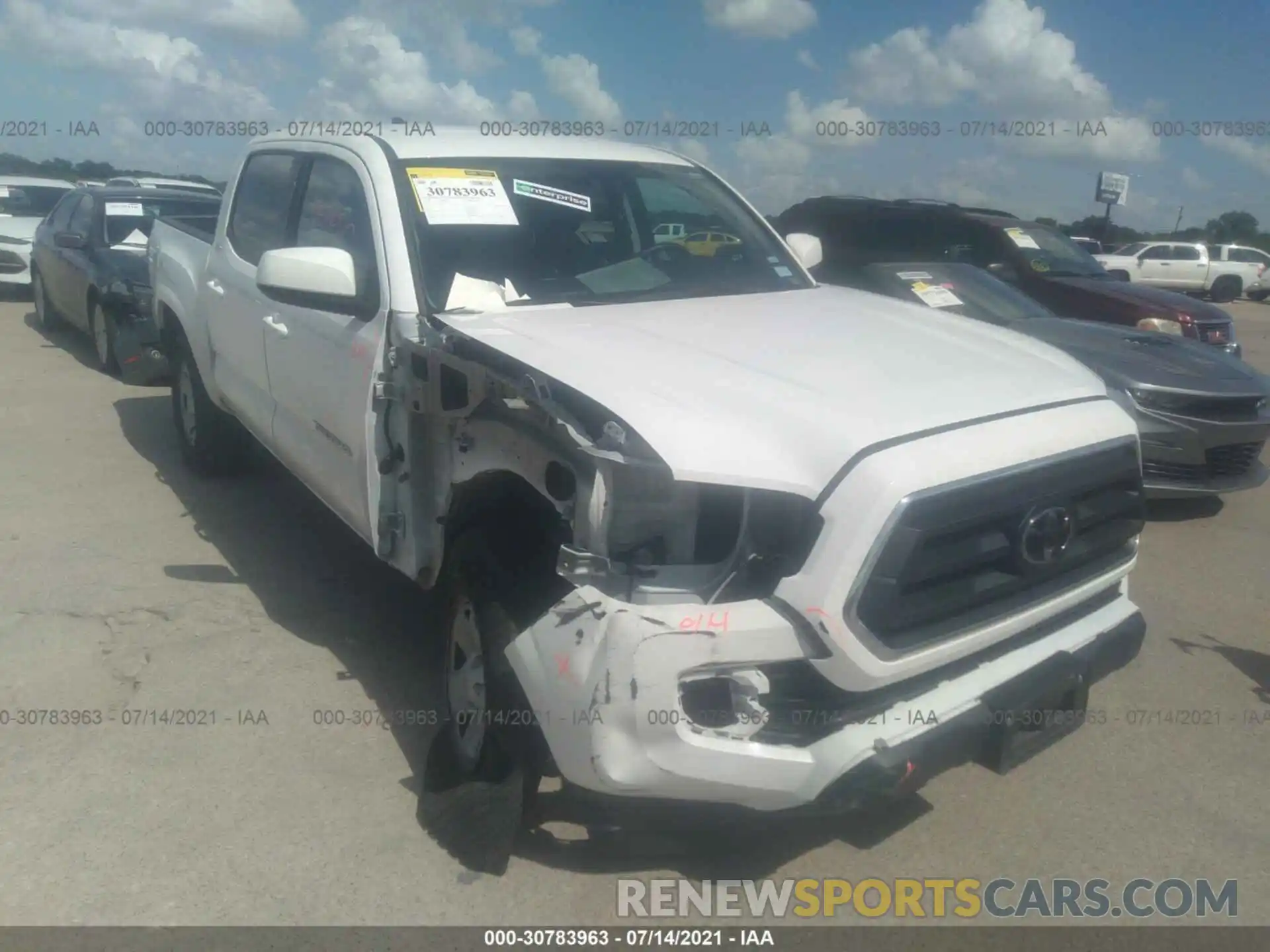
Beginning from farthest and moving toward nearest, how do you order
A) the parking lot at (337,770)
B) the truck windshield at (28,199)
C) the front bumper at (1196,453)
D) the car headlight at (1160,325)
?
the truck windshield at (28,199)
the car headlight at (1160,325)
the front bumper at (1196,453)
the parking lot at (337,770)

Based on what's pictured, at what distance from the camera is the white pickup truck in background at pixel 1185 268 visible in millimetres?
26672

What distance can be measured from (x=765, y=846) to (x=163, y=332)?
199 inches

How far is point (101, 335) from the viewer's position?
9.52 metres

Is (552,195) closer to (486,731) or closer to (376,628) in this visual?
(376,628)

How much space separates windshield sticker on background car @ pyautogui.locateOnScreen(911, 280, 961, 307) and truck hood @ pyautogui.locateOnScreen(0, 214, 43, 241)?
38.0ft

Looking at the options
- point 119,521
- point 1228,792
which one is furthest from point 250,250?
point 1228,792

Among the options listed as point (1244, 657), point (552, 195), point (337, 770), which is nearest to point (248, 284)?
point (552, 195)

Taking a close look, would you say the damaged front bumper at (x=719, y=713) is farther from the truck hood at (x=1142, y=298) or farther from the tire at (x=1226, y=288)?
the tire at (x=1226, y=288)

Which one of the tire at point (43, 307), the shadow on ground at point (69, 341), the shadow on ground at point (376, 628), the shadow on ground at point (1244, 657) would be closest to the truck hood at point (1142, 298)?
the shadow on ground at point (1244, 657)

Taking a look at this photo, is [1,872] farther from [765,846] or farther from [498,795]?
[765,846]

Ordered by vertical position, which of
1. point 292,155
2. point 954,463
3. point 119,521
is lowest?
point 119,521

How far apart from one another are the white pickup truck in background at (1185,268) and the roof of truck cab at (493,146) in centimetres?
2506

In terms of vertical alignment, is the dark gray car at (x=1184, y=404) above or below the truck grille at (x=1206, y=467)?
above

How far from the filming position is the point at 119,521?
5773 millimetres
